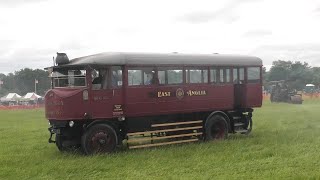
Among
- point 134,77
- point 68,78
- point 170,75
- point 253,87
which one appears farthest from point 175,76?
point 253,87

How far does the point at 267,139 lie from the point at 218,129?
1.78 metres

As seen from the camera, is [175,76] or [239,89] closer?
[175,76]

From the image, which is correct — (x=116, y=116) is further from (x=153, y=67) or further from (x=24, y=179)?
Answer: (x=24, y=179)

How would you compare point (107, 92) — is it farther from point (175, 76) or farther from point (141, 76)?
point (175, 76)

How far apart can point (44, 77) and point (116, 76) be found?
8737 centimetres

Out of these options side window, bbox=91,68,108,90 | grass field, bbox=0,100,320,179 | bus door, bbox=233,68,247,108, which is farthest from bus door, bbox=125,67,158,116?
bus door, bbox=233,68,247,108

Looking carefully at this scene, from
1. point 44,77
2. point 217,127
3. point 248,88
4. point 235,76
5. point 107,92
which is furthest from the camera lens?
point 44,77

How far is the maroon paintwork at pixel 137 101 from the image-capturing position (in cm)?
1226

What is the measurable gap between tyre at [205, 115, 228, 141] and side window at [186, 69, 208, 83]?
55.6 inches

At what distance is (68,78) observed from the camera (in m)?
12.7

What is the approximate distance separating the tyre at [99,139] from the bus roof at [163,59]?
187 centimetres

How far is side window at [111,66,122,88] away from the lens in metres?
12.9

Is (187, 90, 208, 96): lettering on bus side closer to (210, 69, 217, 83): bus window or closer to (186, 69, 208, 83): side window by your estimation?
(186, 69, 208, 83): side window

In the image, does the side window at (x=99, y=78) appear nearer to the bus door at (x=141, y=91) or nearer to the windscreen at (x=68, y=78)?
the windscreen at (x=68, y=78)
